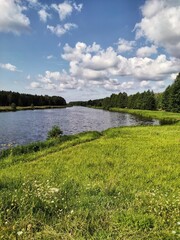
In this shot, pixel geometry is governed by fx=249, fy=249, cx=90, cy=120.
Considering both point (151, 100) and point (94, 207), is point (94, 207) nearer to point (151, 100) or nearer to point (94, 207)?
point (94, 207)

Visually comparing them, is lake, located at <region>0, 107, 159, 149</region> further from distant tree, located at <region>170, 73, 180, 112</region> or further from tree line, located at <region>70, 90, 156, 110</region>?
tree line, located at <region>70, 90, 156, 110</region>

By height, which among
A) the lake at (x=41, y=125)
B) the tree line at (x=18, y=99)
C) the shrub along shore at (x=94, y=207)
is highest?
the tree line at (x=18, y=99)

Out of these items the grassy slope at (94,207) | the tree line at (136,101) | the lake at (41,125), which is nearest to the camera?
the grassy slope at (94,207)

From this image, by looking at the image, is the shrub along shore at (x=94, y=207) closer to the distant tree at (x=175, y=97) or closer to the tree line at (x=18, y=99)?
the distant tree at (x=175, y=97)

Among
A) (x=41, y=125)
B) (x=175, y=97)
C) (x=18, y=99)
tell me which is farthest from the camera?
(x=18, y=99)

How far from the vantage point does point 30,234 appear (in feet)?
16.7

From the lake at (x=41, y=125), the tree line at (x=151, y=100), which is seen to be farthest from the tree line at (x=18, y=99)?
the lake at (x=41, y=125)

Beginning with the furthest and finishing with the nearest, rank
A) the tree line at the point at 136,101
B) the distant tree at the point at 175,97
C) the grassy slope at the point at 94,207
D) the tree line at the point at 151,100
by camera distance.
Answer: the tree line at the point at 136,101 → the tree line at the point at 151,100 → the distant tree at the point at 175,97 → the grassy slope at the point at 94,207

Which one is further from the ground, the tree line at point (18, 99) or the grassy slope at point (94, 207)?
the tree line at point (18, 99)

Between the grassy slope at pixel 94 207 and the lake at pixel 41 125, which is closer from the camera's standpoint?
the grassy slope at pixel 94 207

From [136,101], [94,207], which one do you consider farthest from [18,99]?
[94,207]

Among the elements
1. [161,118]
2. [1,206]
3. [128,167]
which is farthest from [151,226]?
Answer: [161,118]

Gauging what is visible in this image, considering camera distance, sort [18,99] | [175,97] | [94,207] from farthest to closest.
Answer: [18,99] → [175,97] → [94,207]

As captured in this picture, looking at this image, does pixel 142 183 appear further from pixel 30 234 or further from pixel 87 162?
pixel 30 234
